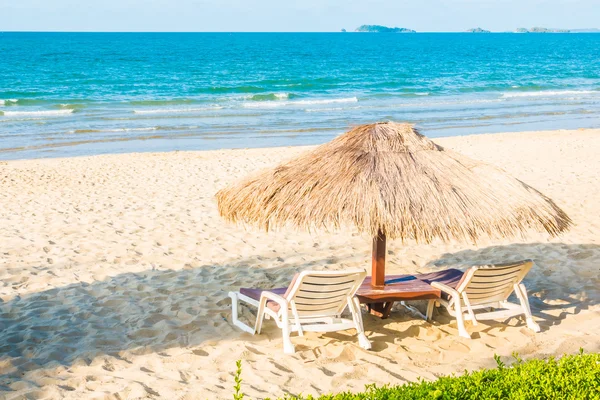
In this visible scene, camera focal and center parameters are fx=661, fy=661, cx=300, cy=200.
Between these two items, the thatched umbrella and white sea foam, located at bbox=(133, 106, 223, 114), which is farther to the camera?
white sea foam, located at bbox=(133, 106, 223, 114)

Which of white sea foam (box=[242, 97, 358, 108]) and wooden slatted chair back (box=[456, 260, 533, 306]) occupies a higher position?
white sea foam (box=[242, 97, 358, 108])

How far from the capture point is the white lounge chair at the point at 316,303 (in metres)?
4.84

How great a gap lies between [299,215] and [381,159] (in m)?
0.78

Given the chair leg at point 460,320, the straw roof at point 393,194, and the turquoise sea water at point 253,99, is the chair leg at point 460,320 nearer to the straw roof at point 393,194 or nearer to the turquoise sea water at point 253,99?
the straw roof at point 393,194

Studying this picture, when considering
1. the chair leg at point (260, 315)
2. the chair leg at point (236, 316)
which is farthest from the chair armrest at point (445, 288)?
the chair leg at point (236, 316)

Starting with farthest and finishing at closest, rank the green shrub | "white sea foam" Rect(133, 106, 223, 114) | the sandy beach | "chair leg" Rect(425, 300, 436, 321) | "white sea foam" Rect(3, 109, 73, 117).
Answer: "white sea foam" Rect(133, 106, 223, 114) < "white sea foam" Rect(3, 109, 73, 117) < "chair leg" Rect(425, 300, 436, 321) < the sandy beach < the green shrub

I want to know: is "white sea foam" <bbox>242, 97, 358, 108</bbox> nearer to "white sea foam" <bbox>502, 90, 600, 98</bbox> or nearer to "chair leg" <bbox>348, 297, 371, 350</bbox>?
"white sea foam" <bbox>502, 90, 600, 98</bbox>

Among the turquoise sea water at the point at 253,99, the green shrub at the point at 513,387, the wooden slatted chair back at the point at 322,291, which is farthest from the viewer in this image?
the turquoise sea water at the point at 253,99

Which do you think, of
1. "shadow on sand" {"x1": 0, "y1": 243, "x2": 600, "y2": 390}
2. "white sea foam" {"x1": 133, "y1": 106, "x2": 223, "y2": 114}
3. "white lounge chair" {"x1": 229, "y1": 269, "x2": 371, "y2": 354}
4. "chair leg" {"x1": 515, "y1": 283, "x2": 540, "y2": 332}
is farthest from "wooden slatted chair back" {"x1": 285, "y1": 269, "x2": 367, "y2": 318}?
"white sea foam" {"x1": 133, "y1": 106, "x2": 223, "y2": 114}

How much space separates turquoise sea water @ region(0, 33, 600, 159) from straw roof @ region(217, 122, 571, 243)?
2.97 m

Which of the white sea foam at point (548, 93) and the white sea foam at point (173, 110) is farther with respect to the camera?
the white sea foam at point (548, 93)

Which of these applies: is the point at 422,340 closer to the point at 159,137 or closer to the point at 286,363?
the point at 286,363

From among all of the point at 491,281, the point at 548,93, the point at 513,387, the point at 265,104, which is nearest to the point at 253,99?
the point at 265,104

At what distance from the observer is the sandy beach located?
4.57 metres
